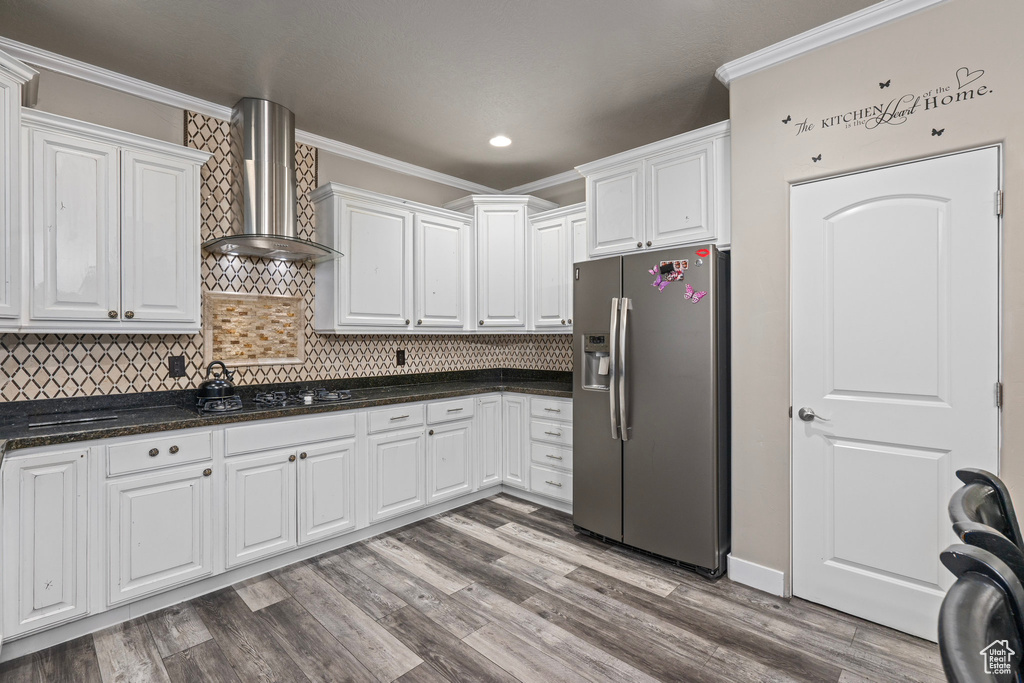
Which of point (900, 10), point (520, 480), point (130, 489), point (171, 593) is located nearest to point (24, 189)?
point (130, 489)

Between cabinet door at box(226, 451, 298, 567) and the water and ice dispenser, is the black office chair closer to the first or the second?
the water and ice dispenser

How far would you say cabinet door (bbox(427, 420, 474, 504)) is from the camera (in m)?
3.57

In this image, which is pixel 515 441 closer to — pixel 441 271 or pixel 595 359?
pixel 595 359

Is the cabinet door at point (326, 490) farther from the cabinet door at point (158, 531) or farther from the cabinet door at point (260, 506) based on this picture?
the cabinet door at point (158, 531)

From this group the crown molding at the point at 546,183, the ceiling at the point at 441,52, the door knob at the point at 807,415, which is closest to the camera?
the ceiling at the point at 441,52

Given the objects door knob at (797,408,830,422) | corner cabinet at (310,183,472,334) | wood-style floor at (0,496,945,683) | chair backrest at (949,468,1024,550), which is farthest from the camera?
corner cabinet at (310,183,472,334)

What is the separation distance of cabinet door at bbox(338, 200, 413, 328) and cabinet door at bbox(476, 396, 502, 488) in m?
0.90

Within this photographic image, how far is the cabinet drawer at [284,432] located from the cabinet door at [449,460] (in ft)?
2.28

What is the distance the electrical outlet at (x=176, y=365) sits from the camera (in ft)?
9.54

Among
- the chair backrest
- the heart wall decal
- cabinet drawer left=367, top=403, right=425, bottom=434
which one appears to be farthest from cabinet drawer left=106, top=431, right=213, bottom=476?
the heart wall decal

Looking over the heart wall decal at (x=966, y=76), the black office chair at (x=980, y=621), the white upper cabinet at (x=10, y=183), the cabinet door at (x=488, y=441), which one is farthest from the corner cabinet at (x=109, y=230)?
the heart wall decal at (x=966, y=76)

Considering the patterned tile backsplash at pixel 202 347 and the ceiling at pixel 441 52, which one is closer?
the ceiling at pixel 441 52

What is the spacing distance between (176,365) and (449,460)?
6.05ft

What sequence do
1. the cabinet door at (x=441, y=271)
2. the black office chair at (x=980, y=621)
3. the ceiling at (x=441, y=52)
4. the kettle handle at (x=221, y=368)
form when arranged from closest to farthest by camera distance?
1. the black office chair at (x=980, y=621)
2. the ceiling at (x=441, y=52)
3. the kettle handle at (x=221, y=368)
4. the cabinet door at (x=441, y=271)
